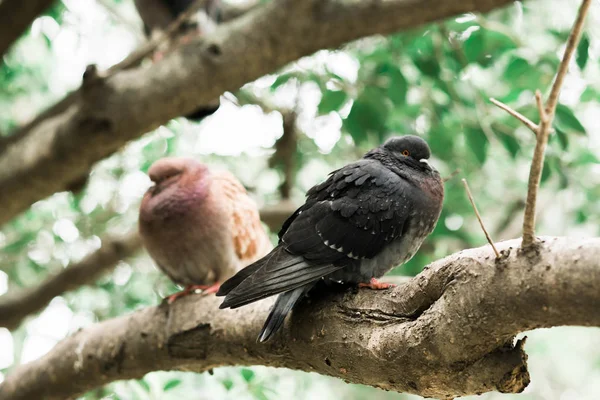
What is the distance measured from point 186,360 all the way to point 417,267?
1.38 meters

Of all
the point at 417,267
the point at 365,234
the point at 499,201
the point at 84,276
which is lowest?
the point at 499,201

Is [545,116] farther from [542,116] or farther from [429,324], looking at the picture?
[429,324]

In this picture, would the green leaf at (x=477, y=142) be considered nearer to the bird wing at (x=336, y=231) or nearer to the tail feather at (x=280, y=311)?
the bird wing at (x=336, y=231)

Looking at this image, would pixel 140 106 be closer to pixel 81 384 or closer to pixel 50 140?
pixel 50 140

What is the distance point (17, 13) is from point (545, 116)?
316 cm

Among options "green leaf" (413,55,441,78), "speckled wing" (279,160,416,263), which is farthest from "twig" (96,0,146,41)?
"speckled wing" (279,160,416,263)

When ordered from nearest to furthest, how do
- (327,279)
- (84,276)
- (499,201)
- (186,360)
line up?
(327,279)
(186,360)
(84,276)
(499,201)

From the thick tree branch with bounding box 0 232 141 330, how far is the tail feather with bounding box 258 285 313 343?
7.08 ft

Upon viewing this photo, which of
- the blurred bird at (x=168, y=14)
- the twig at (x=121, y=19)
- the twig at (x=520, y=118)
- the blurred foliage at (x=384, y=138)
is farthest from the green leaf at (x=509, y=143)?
the twig at (x=121, y=19)

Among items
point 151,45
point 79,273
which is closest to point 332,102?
point 151,45

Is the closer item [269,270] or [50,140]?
[269,270]

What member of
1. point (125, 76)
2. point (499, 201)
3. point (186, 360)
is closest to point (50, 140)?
point (125, 76)

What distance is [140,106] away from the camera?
3.22m

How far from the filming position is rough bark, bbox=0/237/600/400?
137 cm
